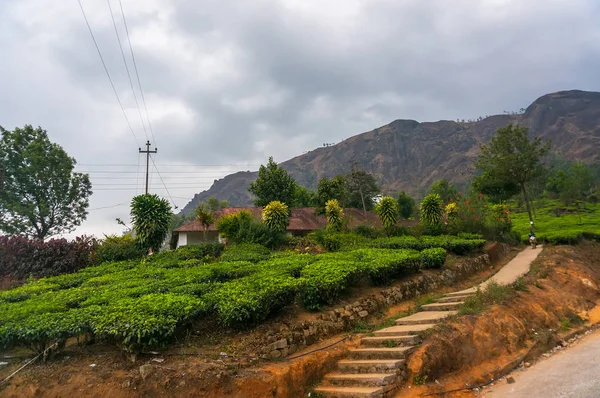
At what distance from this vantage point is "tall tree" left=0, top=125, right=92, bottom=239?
2428cm

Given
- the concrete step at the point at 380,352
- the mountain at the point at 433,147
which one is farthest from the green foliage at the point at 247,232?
the mountain at the point at 433,147

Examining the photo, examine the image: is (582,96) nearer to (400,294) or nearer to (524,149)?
(524,149)

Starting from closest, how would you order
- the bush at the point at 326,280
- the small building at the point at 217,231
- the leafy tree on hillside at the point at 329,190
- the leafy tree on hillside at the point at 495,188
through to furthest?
the bush at the point at 326,280 < the leafy tree on hillside at the point at 495,188 < the small building at the point at 217,231 < the leafy tree on hillside at the point at 329,190

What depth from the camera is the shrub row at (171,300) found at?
6.28 m

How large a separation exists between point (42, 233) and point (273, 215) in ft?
57.5

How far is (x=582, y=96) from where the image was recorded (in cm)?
14338

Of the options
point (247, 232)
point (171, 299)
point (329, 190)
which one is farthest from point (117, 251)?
point (329, 190)

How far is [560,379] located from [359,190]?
34556mm

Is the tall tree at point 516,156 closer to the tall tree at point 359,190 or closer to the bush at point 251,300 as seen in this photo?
the tall tree at point 359,190

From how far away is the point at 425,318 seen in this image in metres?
8.13

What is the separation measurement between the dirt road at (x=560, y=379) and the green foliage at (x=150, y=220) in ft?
50.7

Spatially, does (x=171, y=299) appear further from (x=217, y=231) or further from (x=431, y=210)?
(x=217, y=231)

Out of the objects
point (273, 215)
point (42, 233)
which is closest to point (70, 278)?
point (273, 215)

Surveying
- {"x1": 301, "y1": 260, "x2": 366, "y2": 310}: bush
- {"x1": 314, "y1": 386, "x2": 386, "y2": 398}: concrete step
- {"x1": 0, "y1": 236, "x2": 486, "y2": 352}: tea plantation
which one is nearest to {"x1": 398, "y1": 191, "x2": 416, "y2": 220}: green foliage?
{"x1": 0, "y1": 236, "x2": 486, "y2": 352}: tea plantation
